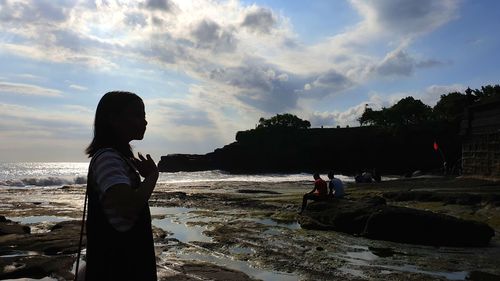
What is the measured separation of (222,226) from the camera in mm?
14016

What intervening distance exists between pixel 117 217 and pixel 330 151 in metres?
83.7

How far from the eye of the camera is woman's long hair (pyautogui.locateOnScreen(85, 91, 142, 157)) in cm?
271

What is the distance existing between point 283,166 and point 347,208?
76.0m

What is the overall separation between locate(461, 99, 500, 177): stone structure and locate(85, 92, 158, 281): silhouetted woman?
887 inches

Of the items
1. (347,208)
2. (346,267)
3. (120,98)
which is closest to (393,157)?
(347,208)

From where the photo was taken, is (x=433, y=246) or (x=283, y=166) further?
(x=283, y=166)

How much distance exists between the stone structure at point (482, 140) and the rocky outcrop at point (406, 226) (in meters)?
11.9

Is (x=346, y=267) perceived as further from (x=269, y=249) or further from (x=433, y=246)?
(x=433, y=246)

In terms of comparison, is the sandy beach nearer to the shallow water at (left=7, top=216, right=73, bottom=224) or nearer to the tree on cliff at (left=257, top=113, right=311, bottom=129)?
the shallow water at (left=7, top=216, right=73, bottom=224)

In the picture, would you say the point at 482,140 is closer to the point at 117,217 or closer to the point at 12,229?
the point at 12,229

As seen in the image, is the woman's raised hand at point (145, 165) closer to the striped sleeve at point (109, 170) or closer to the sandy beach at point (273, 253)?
the striped sleeve at point (109, 170)

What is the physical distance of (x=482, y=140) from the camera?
23547mm

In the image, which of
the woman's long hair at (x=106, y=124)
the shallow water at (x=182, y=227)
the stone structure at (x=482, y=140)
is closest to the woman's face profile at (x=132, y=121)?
the woman's long hair at (x=106, y=124)

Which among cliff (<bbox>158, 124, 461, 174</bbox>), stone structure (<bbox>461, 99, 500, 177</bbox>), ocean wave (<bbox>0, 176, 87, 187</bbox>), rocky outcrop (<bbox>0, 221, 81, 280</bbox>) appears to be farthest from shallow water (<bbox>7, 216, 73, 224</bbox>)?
cliff (<bbox>158, 124, 461, 174</bbox>)
